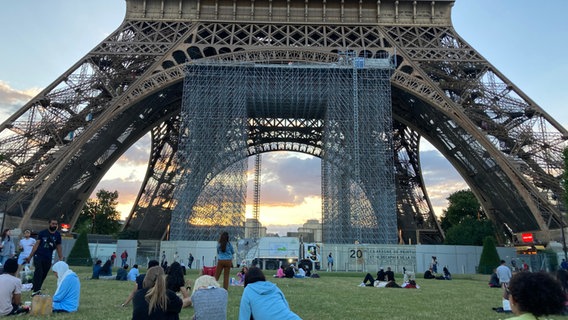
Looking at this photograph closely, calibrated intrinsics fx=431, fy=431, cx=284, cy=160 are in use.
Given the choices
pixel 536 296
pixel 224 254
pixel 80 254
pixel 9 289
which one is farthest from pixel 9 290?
pixel 80 254

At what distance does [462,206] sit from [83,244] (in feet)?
124

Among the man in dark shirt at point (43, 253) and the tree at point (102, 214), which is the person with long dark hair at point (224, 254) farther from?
the tree at point (102, 214)

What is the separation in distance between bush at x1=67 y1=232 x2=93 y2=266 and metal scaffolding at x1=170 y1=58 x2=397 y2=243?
503 centimetres

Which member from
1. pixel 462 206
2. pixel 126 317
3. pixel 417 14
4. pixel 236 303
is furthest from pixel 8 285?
pixel 462 206

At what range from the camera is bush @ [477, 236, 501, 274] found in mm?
23547

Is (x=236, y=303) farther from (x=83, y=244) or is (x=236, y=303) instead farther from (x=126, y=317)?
(x=83, y=244)

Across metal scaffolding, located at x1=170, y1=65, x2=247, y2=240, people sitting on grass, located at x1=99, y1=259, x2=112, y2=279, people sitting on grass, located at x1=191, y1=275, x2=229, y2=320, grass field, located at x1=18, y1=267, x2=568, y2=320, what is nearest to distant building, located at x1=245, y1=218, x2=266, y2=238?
metal scaffolding, located at x1=170, y1=65, x2=247, y2=240

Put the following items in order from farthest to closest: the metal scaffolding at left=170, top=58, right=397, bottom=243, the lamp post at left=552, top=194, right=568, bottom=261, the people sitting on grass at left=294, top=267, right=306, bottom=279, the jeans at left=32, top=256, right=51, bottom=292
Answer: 1. the metal scaffolding at left=170, top=58, right=397, bottom=243
2. the lamp post at left=552, top=194, right=568, bottom=261
3. the people sitting on grass at left=294, top=267, right=306, bottom=279
4. the jeans at left=32, top=256, right=51, bottom=292

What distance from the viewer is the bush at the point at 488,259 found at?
77.3 feet

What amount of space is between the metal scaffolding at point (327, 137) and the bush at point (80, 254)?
5.03 meters

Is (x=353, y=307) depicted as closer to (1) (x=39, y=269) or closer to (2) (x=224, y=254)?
(2) (x=224, y=254)

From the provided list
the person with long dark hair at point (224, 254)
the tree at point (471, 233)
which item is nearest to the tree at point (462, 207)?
the tree at point (471, 233)

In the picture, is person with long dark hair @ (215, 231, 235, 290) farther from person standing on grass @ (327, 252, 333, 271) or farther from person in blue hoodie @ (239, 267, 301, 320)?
person standing on grass @ (327, 252, 333, 271)

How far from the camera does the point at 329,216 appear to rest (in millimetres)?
27688
